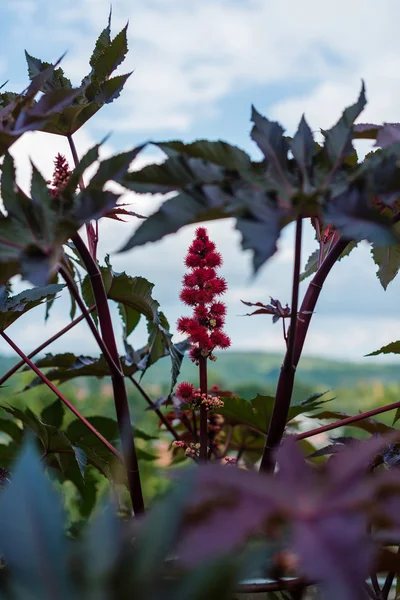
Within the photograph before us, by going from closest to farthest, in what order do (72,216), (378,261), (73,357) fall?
(72,216), (378,261), (73,357)

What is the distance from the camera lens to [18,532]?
0.30 m

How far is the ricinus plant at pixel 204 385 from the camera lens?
290mm

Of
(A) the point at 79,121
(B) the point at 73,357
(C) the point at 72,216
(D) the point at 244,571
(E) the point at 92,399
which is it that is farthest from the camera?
(E) the point at 92,399

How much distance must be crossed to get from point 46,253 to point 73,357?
567mm

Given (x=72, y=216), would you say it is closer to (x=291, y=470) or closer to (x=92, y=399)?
(x=291, y=470)

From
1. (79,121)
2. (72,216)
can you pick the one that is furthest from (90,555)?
(79,121)

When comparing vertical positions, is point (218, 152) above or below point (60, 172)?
below

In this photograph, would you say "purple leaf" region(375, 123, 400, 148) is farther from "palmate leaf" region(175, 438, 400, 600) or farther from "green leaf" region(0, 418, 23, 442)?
"green leaf" region(0, 418, 23, 442)

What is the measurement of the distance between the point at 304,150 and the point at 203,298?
0.30 m

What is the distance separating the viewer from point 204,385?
79 cm

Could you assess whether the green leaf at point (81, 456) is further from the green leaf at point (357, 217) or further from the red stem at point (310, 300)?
the green leaf at point (357, 217)

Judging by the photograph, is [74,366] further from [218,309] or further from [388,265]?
[388,265]

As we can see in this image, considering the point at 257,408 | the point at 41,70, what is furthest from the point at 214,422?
the point at 41,70

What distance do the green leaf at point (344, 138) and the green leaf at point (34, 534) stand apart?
1.06ft
